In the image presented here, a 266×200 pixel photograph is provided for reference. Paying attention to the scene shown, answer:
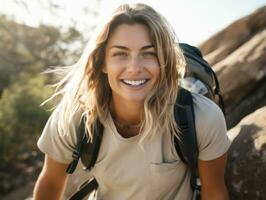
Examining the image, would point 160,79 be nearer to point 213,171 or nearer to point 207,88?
point 213,171

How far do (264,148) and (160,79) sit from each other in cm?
89

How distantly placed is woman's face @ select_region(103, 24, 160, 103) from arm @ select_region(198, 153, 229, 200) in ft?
1.95

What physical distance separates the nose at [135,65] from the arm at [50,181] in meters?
0.85

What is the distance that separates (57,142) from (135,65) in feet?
2.44

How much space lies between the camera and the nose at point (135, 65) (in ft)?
7.68

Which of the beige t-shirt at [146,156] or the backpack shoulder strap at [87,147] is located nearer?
the beige t-shirt at [146,156]

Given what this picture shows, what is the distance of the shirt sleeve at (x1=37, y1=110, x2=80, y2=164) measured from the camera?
2.57 metres

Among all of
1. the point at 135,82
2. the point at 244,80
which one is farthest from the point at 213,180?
the point at 244,80

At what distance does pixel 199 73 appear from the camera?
10.7 ft

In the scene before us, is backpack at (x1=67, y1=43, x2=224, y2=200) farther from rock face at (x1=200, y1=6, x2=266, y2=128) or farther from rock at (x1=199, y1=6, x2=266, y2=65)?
rock at (x1=199, y1=6, x2=266, y2=65)

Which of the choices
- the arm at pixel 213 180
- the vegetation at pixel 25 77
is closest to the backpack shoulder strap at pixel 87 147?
the arm at pixel 213 180

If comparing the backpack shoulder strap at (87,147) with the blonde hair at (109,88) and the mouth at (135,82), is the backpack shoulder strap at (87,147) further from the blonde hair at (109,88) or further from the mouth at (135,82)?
the mouth at (135,82)

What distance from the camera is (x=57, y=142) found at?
260 cm

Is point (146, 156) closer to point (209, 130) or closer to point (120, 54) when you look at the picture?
point (209, 130)
